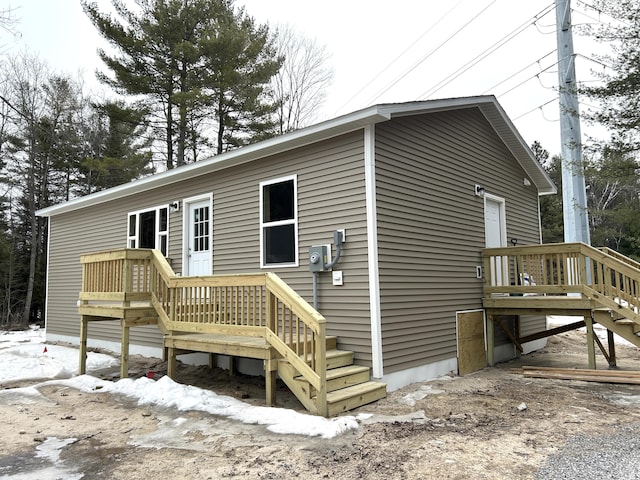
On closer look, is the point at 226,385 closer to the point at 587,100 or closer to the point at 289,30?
the point at 587,100

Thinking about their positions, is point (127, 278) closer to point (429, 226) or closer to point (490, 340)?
point (429, 226)

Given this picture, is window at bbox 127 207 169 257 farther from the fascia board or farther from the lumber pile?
the lumber pile

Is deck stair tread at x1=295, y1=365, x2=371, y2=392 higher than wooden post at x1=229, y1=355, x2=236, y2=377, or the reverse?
deck stair tread at x1=295, y1=365, x2=371, y2=392

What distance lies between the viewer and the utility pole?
36.7ft

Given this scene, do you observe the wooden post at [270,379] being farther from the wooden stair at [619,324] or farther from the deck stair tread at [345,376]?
the wooden stair at [619,324]

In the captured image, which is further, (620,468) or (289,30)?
(289,30)

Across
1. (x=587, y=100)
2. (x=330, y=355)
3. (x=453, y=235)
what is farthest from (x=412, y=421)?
(x=587, y=100)

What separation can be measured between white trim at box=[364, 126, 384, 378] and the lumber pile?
2.77 metres

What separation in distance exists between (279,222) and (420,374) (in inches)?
120

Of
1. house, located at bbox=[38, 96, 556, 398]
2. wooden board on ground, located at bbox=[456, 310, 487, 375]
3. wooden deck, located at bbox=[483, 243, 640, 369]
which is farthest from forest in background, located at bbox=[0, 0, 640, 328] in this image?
wooden board on ground, located at bbox=[456, 310, 487, 375]

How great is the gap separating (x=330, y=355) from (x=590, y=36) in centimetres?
835

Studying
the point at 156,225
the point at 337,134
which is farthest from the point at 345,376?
the point at 156,225

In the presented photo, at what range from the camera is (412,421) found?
4.69 metres

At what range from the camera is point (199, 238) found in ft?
28.1
